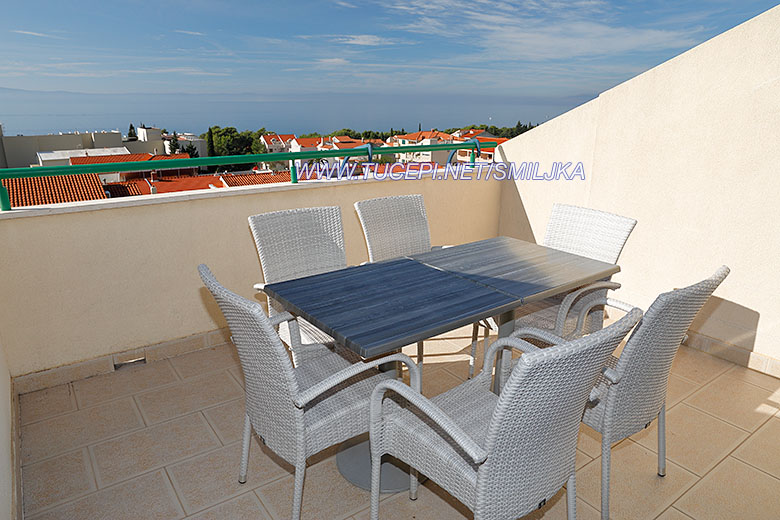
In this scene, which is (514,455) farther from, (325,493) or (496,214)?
(496,214)

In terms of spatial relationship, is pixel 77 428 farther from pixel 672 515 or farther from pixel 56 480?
pixel 672 515

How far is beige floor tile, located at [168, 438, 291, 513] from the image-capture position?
1843 millimetres

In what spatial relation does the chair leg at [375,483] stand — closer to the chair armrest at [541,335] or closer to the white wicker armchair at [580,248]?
the chair armrest at [541,335]

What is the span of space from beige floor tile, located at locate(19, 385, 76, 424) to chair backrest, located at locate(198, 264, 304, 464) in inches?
56.8

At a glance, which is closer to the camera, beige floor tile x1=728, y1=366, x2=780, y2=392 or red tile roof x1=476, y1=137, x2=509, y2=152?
beige floor tile x1=728, y1=366, x2=780, y2=392

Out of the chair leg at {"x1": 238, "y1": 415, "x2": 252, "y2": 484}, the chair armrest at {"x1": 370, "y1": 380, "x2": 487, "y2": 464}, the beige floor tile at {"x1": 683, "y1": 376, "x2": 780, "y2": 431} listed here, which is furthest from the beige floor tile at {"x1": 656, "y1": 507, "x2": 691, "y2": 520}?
the chair leg at {"x1": 238, "y1": 415, "x2": 252, "y2": 484}

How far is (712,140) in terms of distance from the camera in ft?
9.27

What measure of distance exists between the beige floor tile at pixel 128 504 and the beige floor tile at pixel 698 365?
2741 millimetres

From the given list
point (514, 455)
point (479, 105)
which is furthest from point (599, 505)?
point (479, 105)

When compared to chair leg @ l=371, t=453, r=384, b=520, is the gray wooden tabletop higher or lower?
higher

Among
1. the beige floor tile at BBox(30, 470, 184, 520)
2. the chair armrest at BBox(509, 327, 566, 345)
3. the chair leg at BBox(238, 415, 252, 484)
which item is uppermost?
the chair armrest at BBox(509, 327, 566, 345)

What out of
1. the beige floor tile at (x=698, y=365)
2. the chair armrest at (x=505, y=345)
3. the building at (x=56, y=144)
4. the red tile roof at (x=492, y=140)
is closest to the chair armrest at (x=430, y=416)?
the chair armrest at (x=505, y=345)

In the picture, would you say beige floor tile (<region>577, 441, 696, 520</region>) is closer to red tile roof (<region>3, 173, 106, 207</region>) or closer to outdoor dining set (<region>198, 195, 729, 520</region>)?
outdoor dining set (<region>198, 195, 729, 520</region>)

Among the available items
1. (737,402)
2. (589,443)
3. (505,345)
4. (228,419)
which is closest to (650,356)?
(505,345)
